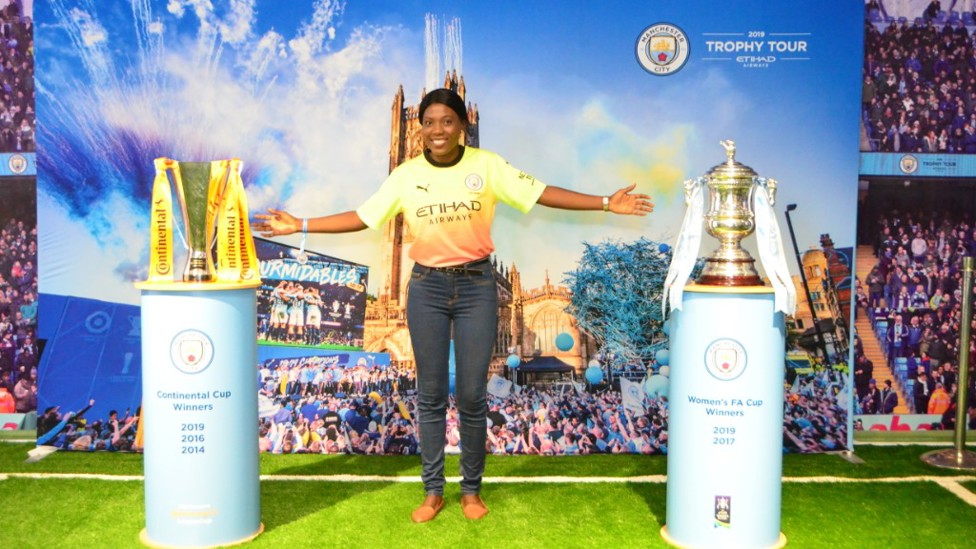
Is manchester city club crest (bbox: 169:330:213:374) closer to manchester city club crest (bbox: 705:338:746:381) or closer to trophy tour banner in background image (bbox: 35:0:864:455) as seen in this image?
trophy tour banner in background image (bbox: 35:0:864:455)

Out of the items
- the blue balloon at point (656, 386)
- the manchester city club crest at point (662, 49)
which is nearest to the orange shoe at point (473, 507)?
the blue balloon at point (656, 386)

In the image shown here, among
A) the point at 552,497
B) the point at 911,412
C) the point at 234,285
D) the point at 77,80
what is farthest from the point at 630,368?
the point at 77,80

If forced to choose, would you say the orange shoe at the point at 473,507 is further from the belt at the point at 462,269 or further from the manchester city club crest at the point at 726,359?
the manchester city club crest at the point at 726,359

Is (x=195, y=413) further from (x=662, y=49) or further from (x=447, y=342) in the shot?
(x=662, y=49)

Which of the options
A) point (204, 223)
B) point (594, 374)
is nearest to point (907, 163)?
point (594, 374)

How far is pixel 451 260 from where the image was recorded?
3.83 meters

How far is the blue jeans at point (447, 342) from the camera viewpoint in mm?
3834

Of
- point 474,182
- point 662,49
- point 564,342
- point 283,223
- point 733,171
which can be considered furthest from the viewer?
point 564,342

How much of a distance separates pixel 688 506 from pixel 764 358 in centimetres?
63

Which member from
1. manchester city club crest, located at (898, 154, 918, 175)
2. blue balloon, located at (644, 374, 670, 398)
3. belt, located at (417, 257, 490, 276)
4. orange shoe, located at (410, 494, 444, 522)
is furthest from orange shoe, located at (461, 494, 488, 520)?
manchester city club crest, located at (898, 154, 918, 175)

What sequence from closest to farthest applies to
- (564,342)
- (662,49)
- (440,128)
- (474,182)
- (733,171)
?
(733,171)
(440,128)
(474,182)
(662,49)
(564,342)

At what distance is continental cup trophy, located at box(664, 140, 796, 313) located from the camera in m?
3.45

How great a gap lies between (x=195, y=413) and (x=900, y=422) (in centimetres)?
413

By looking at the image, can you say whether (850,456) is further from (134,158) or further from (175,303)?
(134,158)
